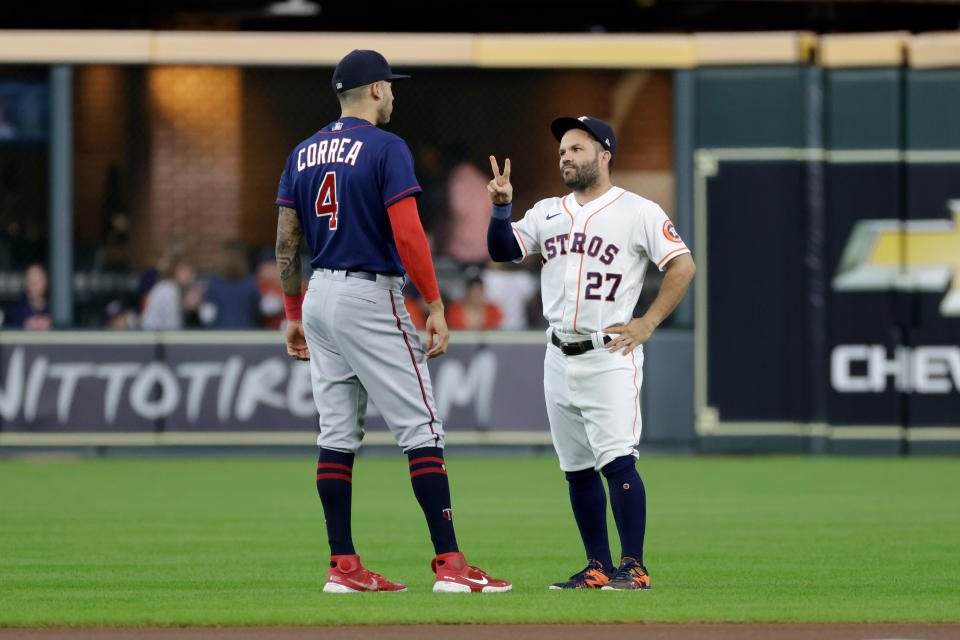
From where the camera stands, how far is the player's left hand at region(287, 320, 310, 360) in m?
6.72

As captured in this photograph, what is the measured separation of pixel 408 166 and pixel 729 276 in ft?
29.1

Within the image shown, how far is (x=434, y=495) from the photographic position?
6.31m

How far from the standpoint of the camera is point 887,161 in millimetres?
14672

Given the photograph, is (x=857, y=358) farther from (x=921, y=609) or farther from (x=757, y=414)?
(x=921, y=609)

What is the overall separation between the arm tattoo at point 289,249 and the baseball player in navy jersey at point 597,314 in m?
0.82

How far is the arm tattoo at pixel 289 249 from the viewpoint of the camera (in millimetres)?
6539

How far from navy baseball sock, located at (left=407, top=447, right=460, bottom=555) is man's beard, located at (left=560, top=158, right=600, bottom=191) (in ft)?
4.19

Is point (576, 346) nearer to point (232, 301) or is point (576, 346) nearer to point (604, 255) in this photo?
point (604, 255)

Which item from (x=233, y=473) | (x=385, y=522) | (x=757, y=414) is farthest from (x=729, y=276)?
(x=385, y=522)

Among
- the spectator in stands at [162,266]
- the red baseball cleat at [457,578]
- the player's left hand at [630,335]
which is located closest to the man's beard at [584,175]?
the player's left hand at [630,335]

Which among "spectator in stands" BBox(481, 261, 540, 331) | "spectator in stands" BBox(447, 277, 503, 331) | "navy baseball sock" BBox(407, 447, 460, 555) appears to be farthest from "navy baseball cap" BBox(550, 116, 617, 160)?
"spectator in stands" BBox(481, 261, 540, 331)

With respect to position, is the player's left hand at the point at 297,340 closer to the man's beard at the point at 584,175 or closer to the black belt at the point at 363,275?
the black belt at the point at 363,275

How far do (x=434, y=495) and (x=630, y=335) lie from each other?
104 cm

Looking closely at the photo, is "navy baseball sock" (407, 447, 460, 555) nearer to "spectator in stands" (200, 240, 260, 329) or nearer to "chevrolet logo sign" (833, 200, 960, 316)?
"spectator in stands" (200, 240, 260, 329)
